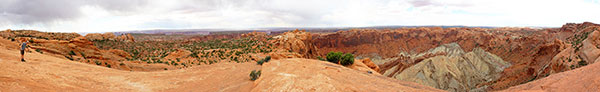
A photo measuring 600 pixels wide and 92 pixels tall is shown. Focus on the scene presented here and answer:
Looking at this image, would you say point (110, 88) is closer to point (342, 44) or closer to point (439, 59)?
point (439, 59)

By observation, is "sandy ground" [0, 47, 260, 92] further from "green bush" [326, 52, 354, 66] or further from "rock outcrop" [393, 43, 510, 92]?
"rock outcrop" [393, 43, 510, 92]

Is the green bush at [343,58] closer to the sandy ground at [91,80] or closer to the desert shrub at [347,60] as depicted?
the desert shrub at [347,60]

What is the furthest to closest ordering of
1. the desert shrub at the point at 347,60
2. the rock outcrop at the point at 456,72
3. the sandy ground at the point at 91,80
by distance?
the rock outcrop at the point at 456,72, the desert shrub at the point at 347,60, the sandy ground at the point at 91,80

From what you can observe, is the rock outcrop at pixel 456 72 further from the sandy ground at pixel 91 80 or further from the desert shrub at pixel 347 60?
the sandy ground at pixel 91 80

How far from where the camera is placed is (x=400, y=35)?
102m

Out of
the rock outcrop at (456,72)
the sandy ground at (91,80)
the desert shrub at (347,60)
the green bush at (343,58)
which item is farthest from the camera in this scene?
the rock outcrop at (456,72)

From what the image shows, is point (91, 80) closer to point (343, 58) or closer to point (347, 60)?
point (347, 60)

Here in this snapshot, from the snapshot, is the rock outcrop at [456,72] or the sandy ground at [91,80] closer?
the sandy ground at [91,80]

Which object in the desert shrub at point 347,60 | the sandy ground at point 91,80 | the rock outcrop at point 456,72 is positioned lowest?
the rock outcrop at point 456,72

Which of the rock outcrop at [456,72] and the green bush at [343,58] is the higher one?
the green bush at [343,58]

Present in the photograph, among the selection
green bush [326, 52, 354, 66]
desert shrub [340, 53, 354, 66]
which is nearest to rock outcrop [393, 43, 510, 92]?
green bush [326, 52, 354, 66]

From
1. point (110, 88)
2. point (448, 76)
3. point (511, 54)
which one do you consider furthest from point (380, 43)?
point (110, 88)

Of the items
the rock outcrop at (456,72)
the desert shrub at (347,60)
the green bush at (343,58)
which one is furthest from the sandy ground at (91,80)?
the rock outcrop at (456,72)

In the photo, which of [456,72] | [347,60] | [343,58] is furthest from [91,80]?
[456,72]
